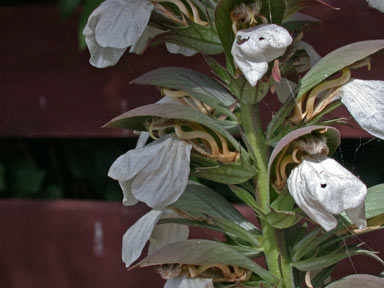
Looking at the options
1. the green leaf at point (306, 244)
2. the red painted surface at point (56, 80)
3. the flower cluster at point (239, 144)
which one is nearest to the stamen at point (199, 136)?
the flower cluster at point (239, 144)

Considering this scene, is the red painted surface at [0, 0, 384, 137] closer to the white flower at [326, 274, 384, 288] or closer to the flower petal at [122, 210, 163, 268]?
the flower petal at [122, 210, 163, 268]

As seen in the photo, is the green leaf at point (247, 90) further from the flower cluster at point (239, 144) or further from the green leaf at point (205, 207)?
the green leaf at point (205, 207)

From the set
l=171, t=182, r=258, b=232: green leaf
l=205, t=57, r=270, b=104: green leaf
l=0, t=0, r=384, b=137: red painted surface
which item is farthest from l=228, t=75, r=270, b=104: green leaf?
l=0, t=0, r=384, b=137: red painted surface

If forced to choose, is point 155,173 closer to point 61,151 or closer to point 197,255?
point 197,255

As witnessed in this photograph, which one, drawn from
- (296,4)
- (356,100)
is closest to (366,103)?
(356,100)

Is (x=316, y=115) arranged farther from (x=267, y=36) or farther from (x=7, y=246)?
(x=7, y=246)
